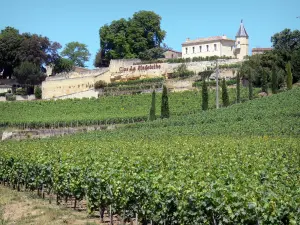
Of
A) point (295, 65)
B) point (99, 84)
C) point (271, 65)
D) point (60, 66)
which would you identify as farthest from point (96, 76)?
point (295, 65)

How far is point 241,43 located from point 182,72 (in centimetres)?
1463

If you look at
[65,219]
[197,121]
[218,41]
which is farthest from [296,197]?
[218,41]

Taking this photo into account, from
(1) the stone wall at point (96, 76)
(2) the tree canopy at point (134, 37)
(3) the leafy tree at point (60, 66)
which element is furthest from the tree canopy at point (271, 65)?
(3) the leafy tree at point (60, 66)

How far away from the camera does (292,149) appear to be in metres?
21.5

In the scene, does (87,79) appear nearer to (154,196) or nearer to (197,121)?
(197,121)

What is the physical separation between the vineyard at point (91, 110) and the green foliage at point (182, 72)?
6.27 metres

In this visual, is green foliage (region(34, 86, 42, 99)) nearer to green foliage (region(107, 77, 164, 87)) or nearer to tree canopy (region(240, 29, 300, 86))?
green foliage (region(107, 77, 164, 87))

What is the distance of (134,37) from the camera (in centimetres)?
8825

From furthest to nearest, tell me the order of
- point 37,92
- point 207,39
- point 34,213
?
point 207,39
point 37,92
point 34,213

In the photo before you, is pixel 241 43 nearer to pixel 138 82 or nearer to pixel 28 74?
pixel 138 82

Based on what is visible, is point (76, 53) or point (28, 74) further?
point (76, 53)

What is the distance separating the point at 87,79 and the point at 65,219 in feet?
211

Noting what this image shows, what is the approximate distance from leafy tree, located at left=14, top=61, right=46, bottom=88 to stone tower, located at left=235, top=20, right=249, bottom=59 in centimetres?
3234

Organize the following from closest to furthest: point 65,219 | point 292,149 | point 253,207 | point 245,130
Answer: point 253,207
point 65,219
point 292,149
point 245,130
